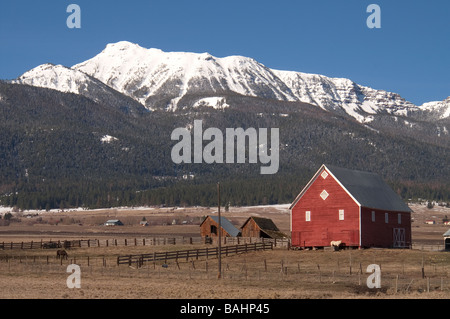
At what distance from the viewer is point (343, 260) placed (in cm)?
7181

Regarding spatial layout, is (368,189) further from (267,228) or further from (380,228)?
(267,228)

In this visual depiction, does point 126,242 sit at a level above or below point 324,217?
below

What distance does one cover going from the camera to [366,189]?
85.9 meters

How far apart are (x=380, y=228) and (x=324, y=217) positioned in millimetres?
6216

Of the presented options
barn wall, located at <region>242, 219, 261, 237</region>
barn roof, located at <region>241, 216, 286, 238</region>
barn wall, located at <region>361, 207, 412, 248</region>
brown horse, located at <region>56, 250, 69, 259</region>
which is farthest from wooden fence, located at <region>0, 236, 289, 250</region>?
brown horse, located at <region>56, 250, 69, 259</region>

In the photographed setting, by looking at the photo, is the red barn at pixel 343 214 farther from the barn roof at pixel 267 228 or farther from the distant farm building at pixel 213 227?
the distant farm building at pixel 213 227

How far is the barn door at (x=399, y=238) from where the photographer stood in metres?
86.6

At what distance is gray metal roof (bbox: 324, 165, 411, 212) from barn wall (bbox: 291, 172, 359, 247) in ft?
3.25

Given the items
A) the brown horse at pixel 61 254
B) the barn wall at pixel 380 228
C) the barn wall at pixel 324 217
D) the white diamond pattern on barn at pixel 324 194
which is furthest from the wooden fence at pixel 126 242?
the brown horse at pixel 61 254

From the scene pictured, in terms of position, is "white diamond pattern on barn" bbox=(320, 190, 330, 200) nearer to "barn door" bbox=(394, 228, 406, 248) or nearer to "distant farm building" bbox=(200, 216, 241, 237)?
"barn door" bbox=(394, 228, 406, 248)

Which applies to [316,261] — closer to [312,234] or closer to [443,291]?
[312,234]

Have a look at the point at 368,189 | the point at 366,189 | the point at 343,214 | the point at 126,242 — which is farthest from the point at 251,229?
the point at 343,214
